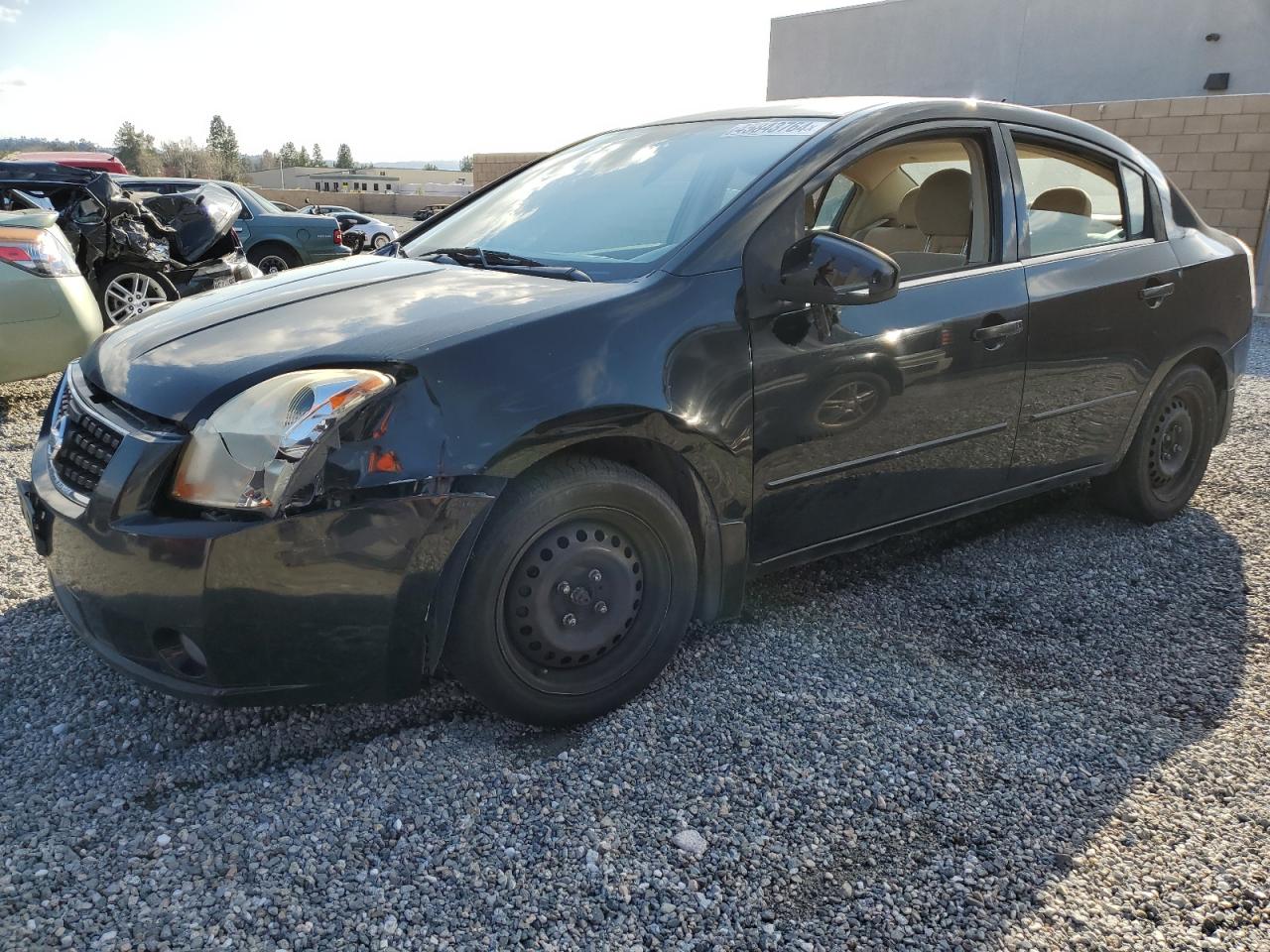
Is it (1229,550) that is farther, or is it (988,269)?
(1229,550)

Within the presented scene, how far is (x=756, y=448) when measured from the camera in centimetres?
278

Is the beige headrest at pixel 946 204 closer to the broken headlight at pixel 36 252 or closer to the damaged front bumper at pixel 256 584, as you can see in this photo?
the damaged front bumper at pixel 256 584

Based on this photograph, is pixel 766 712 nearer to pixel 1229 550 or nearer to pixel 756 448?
pixel 756 448

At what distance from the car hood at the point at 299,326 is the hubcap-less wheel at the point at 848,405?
739 millimetres

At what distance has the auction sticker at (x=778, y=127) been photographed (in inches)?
121

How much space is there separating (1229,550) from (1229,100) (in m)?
9.74

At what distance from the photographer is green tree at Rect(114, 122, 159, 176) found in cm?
9662

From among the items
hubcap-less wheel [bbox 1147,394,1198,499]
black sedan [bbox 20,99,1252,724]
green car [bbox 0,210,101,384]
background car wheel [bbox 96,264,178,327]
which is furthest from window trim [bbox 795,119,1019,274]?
background car wheel [bbox 96,264,178,327]

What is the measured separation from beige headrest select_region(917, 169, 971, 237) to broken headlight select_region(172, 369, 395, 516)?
2.33 metres

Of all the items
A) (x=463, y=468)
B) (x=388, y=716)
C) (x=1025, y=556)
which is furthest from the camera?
(x=1025, y=556)

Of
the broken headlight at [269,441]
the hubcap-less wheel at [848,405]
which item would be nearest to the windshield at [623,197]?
the hubcap-less wheel at [848,405]

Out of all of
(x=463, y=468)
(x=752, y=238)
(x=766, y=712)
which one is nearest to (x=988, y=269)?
(x=752, y=238)

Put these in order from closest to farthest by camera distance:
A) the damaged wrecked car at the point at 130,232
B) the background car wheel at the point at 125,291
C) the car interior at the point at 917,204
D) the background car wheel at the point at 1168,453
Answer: the car interior at the point at 917,204 → the background car wheel at the point at 1168,453 → the damaged wrecked car at the point at 130,232 → the background car wheel at the point at 125,291

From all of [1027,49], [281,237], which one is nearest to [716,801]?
[281,237]
